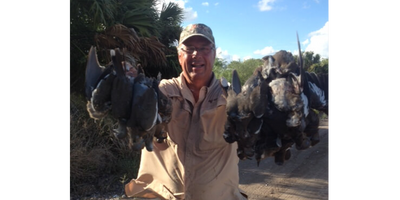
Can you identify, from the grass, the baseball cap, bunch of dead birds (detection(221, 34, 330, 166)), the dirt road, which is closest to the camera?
bunch of dead birds (detection(221, 34, 330, 166))

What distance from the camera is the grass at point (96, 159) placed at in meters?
6.18

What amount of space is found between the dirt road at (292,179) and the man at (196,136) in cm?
345

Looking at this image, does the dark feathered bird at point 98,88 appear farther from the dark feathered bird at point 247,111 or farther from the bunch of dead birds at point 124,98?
the dark feathered bird at point 247,111

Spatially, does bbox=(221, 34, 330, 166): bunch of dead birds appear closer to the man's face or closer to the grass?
the man's face

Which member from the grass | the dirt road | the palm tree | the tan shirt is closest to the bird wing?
the tan shirt

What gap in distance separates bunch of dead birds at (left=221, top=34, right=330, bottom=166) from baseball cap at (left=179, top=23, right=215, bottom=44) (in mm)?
637

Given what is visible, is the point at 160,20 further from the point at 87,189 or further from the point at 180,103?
the point at 180,103

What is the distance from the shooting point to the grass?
6184mm

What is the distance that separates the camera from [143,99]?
1.71m

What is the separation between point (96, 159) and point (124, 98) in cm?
550

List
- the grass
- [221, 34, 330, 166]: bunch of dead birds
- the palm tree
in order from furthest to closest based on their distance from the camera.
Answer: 1. the grass
2. the palm tree
3. [221, 34, 330, 166]: bunch of dead birds
